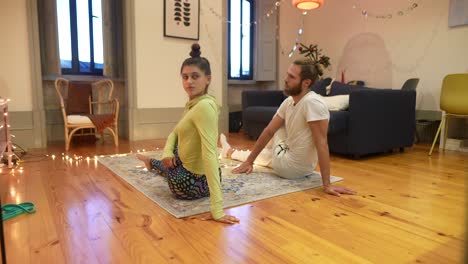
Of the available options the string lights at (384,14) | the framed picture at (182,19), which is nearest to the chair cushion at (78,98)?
the framed picture at (182,19)

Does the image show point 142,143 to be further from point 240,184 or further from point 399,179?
point 399,179

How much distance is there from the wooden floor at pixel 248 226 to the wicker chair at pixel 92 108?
107 cm

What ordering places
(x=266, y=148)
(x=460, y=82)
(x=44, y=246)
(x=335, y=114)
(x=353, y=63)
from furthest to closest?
1. (x=353, y=63)
2. (x=460, y=82)
3. (x=335, y=114)
4. (x=266, y=148)
5. (x=44, y=246)

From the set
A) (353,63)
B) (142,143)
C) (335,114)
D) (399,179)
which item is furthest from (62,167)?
(353,63)

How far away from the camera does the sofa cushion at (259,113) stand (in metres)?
3.66

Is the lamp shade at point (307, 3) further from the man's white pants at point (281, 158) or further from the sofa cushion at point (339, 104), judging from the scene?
the man's white pants at point (281, 158)

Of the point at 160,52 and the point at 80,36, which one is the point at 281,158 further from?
the point at 80,36

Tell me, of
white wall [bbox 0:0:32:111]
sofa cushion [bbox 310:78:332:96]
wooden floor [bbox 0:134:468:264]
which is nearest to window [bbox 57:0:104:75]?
white wall [bbox 0:0:32:111]

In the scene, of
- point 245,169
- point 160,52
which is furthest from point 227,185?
point 160,52

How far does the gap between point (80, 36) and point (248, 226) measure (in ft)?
12.5

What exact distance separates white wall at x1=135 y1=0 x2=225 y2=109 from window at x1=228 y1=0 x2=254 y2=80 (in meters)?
0.96

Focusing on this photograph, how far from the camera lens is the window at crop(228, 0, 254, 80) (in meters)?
5.49

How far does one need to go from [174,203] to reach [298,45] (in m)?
4.51

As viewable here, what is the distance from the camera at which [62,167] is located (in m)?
2.59
